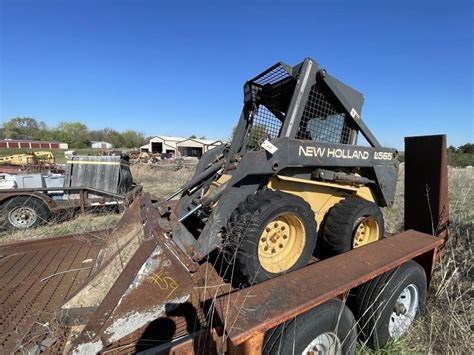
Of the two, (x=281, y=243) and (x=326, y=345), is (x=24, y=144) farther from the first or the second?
(x=326, y=345)

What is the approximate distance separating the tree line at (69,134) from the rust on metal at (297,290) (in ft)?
307

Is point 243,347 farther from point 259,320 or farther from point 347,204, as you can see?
point 347,204

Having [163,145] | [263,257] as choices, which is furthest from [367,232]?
[163,145]

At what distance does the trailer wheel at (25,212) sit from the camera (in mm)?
6055

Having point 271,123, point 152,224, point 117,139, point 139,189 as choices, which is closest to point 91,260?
point 139,189

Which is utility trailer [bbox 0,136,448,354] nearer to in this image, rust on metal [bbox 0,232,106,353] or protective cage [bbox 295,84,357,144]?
rust on metal [bbox 0,232,106,353]

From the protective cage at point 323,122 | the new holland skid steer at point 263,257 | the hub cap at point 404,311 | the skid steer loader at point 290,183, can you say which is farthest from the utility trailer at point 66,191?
the hub cap at point 404,311

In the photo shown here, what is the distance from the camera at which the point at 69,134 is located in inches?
3784

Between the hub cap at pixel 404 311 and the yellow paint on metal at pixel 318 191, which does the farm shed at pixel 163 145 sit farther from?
the hub cap at pixel 404 311

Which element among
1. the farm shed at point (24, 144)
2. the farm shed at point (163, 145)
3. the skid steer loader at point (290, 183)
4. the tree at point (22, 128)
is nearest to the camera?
the skid steer loader at point (290, 183)

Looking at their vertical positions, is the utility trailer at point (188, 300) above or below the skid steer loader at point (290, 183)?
below

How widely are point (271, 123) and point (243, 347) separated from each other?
117 inches

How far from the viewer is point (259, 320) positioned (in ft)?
4.85

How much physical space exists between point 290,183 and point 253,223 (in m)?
0.88
